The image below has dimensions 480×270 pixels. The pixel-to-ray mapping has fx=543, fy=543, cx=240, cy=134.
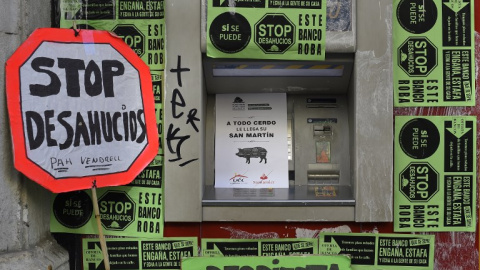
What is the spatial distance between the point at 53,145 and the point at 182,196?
0.77m

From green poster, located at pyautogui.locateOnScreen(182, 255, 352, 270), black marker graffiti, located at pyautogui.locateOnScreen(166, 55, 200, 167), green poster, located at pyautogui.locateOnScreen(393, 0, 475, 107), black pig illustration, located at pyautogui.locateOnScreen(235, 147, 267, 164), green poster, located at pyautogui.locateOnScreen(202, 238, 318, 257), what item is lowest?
green poster, located at pyautogui.locateOnScreen(182, 255, 352, 270)

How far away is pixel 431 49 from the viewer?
3.20 metres

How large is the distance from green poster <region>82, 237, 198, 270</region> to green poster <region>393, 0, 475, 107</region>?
1553mm

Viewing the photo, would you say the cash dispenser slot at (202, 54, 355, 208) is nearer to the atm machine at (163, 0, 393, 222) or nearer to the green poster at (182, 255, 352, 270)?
the atm machine at (163, 0, 393, 222)

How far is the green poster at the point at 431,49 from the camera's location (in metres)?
3.19

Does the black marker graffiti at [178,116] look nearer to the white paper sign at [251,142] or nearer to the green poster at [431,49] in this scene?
the white paper sign at [251,142]

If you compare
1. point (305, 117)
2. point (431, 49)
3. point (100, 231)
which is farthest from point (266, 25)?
point (100, 231)

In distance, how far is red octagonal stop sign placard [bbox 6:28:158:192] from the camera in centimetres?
292

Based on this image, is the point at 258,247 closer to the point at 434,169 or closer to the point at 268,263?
the point at 268,263

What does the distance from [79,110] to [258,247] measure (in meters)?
1.32

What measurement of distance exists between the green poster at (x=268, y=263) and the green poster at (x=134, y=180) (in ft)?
0.97

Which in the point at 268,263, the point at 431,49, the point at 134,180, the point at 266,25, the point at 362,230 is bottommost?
the point at 268,263

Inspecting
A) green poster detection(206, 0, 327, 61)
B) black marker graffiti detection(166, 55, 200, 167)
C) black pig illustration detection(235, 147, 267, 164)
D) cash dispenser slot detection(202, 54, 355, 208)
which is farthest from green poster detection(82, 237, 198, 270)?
green poster detection(206, 0, 327, 61)

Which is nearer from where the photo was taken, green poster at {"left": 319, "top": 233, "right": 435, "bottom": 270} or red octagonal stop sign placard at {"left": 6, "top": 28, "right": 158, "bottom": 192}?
red octagonal stop sign placard at {"left": 6, "top": 28, "right": 158, "bottom": 192}
